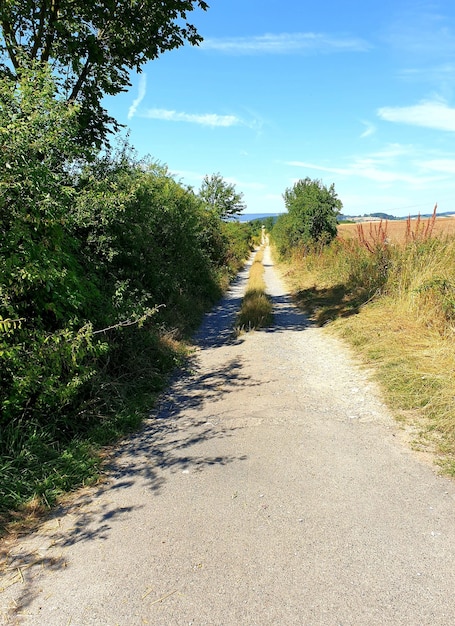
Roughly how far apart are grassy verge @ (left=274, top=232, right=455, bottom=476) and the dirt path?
48cm

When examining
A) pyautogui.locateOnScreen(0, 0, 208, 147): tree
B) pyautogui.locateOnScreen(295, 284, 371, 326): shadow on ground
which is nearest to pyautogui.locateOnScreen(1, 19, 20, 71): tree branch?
pyautogui.locateOnScreen(0, 0, 208, 147): tree

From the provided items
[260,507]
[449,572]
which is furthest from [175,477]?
[449,572]

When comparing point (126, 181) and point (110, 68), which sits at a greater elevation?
point (110, 68)

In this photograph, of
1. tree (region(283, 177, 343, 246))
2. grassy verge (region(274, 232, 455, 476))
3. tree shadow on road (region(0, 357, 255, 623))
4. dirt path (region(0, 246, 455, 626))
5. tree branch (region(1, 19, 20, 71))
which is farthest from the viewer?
tree (region(283, 177, 343, 246))

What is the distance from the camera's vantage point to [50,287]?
13.4 feet

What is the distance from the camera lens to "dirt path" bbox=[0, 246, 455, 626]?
7.26 feet

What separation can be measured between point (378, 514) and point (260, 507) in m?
0.89

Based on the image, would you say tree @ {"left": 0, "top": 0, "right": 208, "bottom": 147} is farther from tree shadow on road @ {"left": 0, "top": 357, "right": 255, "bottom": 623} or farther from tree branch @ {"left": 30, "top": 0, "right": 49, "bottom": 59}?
tree shadow on road @ {"left": 0, "top": 357, "right": 255, "bottom": 623}

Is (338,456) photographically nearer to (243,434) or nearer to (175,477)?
(243,434)

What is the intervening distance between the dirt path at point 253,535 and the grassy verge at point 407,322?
1.58 ft

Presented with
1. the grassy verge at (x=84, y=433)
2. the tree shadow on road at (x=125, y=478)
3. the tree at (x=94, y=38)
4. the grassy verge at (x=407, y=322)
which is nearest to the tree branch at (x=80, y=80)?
the tree at (x=94, y=38)

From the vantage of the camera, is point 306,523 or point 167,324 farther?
point 167,324

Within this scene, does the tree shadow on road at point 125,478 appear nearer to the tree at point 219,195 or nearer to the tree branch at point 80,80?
the tree branch at point 80,80

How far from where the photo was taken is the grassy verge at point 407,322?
180 inches
